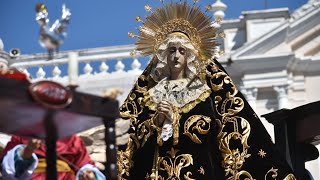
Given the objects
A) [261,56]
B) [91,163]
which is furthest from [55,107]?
[261,56]

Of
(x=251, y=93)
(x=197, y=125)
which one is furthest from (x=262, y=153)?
(x=251, y=93)

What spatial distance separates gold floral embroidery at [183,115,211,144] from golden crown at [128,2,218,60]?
626mm

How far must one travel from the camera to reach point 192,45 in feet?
36.7

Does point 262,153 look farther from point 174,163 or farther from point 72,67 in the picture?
point 72,67

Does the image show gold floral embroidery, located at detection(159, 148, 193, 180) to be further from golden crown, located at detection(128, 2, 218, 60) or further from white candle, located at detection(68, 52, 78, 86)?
white candle, located at detection(68, 52, 78, 86)

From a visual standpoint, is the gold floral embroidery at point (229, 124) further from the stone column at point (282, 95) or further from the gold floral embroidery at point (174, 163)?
the stone column at point (282, 95)

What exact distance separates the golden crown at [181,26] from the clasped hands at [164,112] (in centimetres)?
64

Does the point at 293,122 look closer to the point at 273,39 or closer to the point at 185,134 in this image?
the point at 185,134

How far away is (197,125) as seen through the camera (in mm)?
10898

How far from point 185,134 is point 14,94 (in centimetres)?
372

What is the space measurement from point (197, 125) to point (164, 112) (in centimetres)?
32

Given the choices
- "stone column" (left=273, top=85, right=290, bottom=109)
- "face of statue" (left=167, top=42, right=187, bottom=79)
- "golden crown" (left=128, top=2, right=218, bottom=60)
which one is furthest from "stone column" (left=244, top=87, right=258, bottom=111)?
"face of statue" (left=167, top=42, right=187, bottom=79)

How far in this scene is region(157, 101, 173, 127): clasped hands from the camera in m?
10.8

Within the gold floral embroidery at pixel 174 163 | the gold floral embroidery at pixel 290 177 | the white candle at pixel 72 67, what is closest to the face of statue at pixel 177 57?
the gold floral embroidery at pixel 174 163
